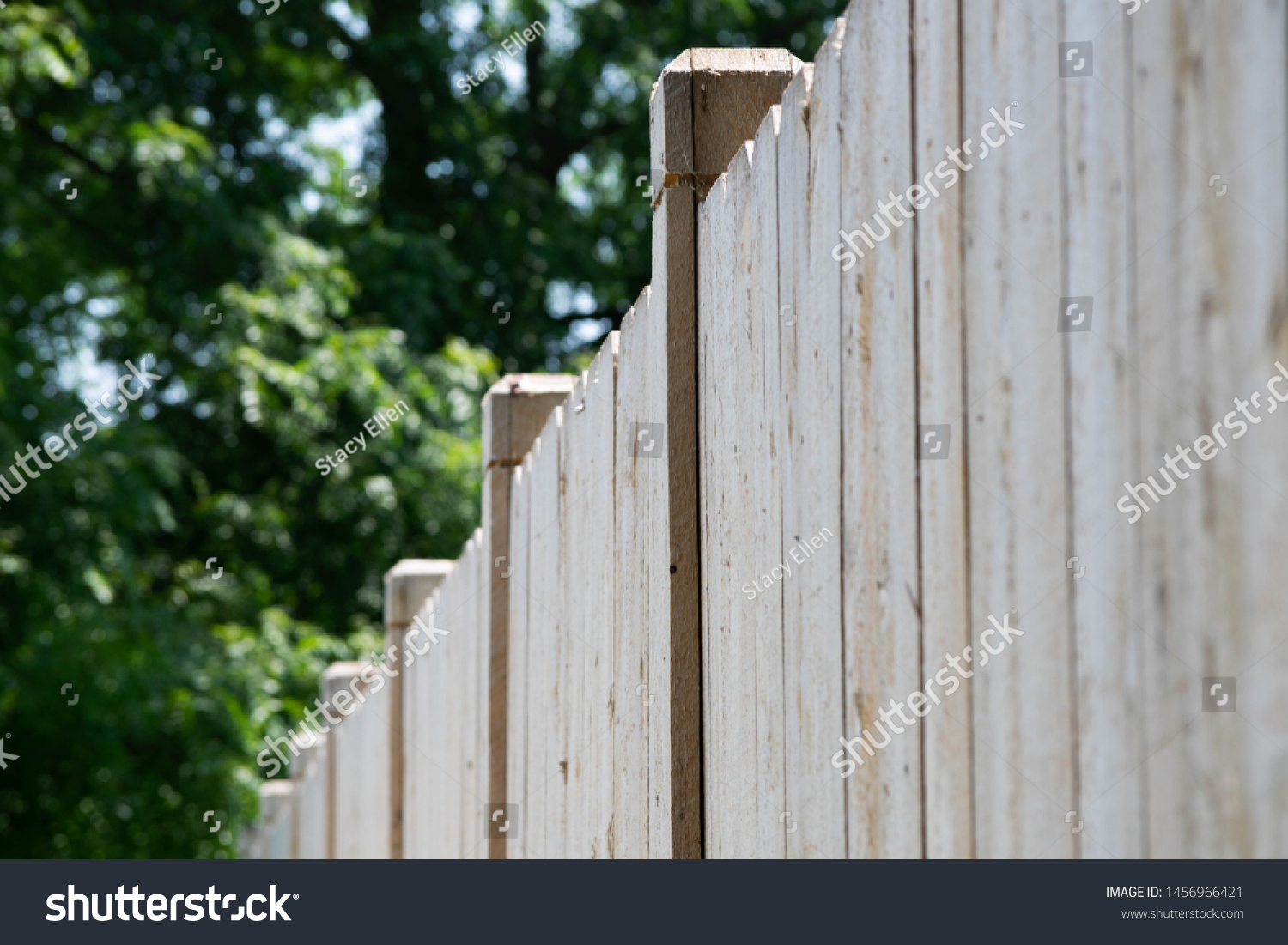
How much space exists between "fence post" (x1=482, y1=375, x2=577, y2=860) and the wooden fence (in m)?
0.77

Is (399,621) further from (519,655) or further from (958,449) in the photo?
(958,449)

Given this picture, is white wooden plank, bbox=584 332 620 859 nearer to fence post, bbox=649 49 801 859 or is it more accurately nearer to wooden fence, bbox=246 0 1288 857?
wooden fence, bbox=246 0 1288 857

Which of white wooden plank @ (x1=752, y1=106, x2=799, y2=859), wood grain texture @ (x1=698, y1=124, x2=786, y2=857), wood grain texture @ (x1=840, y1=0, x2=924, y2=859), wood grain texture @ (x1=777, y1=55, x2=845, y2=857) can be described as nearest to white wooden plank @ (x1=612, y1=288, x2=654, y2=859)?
wood grain texture @ (x1=698, y1=124, x2=786, y2=857)

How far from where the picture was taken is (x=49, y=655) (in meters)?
7.62

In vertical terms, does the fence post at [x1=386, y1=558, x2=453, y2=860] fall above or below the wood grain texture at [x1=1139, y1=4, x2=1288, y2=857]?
above

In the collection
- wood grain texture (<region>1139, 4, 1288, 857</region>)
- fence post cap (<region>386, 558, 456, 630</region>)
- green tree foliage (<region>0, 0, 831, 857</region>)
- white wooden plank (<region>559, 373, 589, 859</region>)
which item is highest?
green tree foliage (<region>0, 0, 831, 857</region>)

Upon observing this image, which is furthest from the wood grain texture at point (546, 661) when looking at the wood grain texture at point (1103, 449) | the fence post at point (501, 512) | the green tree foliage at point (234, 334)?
the green tree foliage at point (234, 334)

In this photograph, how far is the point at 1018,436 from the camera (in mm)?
1005

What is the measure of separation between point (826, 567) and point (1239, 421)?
0.61 meters

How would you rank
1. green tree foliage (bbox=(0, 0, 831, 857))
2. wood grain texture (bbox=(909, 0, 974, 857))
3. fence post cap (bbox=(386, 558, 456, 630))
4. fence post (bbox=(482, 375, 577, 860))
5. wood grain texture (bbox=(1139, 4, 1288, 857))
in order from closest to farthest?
wood grain texture (bbox=(1139, 4, 1288, 857))
wood grain texture (bbox=(909, 0, 974, 857))
fence post (bbox=(482, 375, 577, 860))
fence post cap (bbox=(386, 558, 456, 630))
green tree foliage (bbox=(0, 0, 831, 857))

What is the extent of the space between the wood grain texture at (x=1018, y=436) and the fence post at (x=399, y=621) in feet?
10.7

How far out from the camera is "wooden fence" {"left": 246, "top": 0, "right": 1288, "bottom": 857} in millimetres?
795

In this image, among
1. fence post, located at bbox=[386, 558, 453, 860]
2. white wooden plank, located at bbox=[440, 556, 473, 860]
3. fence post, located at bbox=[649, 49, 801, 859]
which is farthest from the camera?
fence post, located at bbox=[386, 558, 453, 860]

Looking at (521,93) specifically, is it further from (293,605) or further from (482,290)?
(293,605)
